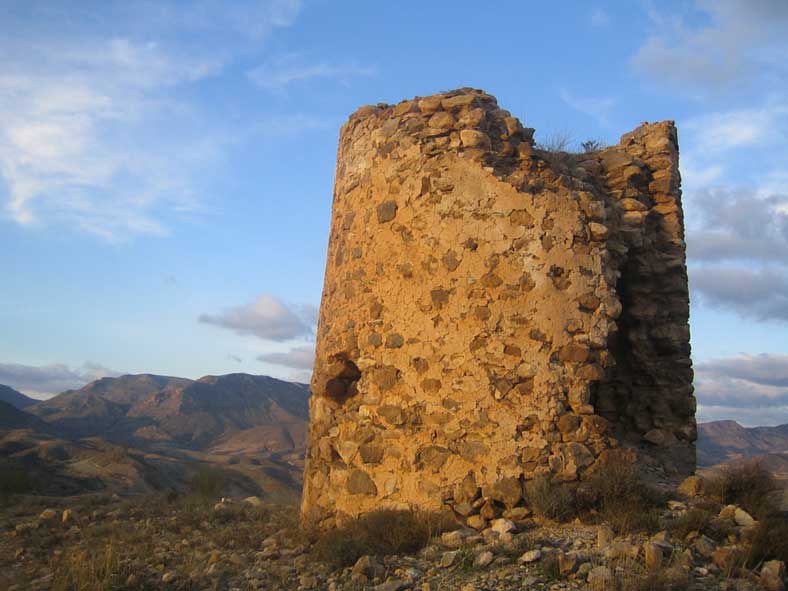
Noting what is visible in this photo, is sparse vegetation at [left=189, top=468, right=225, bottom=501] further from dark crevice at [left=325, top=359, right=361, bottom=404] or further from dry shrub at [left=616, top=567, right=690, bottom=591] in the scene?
dry shrub at [left=616, top=567, right=690, bottom=591]

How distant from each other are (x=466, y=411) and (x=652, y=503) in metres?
1.46

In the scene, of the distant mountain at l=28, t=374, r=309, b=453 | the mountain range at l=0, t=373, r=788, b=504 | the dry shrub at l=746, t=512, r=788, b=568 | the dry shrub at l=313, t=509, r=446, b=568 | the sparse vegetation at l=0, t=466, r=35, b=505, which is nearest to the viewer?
the dry shrub at l=746, t=512, r=788, b=568

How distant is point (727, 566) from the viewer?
3.77m

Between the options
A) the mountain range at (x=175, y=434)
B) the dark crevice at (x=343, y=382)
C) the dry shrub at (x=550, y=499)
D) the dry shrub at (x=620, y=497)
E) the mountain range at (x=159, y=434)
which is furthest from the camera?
the mountain range at (x=175, y=434)

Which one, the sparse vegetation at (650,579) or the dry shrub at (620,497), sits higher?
the dry shrub at (620,497)

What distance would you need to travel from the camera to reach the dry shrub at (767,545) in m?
3.88

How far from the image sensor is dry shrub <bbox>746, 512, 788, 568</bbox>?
12.7 feet

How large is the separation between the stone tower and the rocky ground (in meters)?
0.56

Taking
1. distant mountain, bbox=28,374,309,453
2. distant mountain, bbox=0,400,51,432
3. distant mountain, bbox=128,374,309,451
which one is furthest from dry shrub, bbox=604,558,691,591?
distant mountain, bbox=28,374,309,453

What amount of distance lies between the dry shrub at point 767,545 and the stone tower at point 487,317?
3.95ft

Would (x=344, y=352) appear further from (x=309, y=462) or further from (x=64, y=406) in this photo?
(x=64, y=406)

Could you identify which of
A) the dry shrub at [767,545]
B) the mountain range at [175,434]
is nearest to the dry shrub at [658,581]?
the dry shrub at [767,545]

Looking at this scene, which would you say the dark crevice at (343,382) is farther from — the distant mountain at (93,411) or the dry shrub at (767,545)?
the distant mountain at (93,411)

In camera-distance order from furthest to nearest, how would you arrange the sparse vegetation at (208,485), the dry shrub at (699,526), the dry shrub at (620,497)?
the sparse vegetation at (208,485) → the dry shrub at (620,497) → the dry shrub at (699,526)
